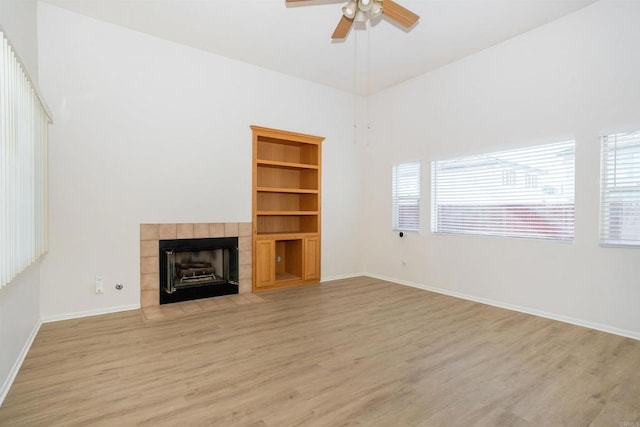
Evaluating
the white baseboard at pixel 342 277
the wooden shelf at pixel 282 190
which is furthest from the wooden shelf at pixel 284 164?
the white baseboard at pixel 342 277

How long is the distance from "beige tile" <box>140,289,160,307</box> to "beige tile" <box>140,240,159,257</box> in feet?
1.57

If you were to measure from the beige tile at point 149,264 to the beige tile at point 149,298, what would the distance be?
0.86 feet

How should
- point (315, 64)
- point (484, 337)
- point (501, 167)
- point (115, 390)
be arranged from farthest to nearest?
1. point (315, 64)
2. point (501, 167)
3. point (484, 337)
4. point (115, 390)

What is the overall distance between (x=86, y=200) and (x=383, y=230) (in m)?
4.41

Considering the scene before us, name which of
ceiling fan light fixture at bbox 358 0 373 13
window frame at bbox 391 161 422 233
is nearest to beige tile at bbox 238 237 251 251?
window frame at bbox 391 161 422 233

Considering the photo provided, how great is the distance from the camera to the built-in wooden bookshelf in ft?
16.0

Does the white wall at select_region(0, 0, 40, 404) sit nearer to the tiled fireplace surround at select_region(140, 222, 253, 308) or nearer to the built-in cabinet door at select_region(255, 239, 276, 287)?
the tiled fireplace surround at select_region(140, 222, 253, 308)

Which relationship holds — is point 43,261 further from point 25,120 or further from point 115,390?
point 115,390

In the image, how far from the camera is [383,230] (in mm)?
5766

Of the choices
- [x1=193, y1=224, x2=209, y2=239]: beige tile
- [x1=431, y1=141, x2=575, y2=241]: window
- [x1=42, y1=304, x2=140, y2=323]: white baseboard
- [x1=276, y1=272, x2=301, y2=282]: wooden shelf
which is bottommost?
[x1=42, y1=304, x2=140, y2=323]: white baseboard

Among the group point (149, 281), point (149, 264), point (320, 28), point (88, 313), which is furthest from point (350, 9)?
point (88, 313)

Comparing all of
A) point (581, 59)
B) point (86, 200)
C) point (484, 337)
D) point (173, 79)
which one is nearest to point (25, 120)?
point (86, 200)

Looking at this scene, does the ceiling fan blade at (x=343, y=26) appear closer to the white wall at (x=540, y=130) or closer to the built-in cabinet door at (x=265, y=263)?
the white wall at (x=540, y=130)

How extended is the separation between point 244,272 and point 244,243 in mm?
432
